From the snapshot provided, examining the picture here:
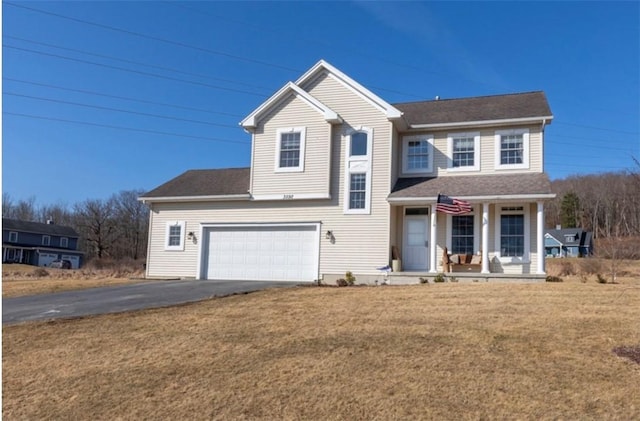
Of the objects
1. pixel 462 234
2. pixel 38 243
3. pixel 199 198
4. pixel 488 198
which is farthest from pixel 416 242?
pixel 38 243

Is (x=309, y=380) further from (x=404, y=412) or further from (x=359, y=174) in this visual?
(x=359, y=174)

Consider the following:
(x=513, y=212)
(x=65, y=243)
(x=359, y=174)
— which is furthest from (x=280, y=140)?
(x=65, y=243)

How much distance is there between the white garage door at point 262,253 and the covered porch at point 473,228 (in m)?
3.21

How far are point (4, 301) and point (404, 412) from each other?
45.9ft

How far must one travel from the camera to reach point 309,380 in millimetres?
6699

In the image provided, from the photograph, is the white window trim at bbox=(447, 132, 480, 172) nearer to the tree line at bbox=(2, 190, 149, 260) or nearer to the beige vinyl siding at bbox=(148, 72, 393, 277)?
the beige vinyl siding at bbox=(148, 72, 393, 277)

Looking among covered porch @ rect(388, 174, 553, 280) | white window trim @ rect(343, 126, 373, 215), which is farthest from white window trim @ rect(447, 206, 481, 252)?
white window trim @ rect(343, 126, 373, 215)

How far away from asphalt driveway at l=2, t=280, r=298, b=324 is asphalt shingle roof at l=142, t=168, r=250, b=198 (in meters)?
4.14

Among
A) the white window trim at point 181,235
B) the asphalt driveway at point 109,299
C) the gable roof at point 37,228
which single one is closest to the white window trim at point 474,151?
the asphalt driveway at point 109,299

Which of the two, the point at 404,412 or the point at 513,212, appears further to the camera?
the point at 513,212

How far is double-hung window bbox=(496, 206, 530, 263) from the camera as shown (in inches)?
656

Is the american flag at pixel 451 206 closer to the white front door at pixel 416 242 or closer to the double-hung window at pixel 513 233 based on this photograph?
the double-hung window at pixel 513 233

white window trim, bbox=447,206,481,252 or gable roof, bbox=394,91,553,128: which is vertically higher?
gable roof, bbox=394,91,553,128

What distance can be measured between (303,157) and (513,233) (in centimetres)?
782
